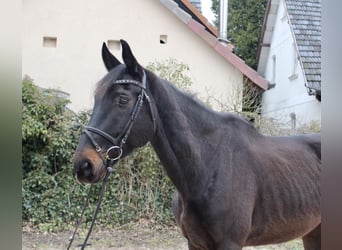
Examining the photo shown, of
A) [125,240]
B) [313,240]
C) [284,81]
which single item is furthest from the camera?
[284,81]

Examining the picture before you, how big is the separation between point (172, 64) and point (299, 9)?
20.4 ft

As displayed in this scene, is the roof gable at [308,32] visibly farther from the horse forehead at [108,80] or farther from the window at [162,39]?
the horse forehead at [108,80]

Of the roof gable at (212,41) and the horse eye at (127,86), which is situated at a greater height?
the roof gable at (212,41)

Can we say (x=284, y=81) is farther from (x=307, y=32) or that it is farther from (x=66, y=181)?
(x=66, y=181)

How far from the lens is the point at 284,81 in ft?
37.9

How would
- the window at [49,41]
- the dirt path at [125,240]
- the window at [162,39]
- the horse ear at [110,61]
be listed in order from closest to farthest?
the horse ear at [110,61] → the dirt path at [125,240] → the window at [49,41] → the window at [162,39]

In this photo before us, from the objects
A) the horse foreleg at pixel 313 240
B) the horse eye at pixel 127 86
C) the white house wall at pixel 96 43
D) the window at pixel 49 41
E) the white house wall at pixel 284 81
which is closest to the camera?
the horse eye at pixel 127 86

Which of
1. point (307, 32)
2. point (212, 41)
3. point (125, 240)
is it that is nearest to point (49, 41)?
point (212, 41)

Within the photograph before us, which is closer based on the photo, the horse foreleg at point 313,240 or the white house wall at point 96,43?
the horse foreleg at point 313,240

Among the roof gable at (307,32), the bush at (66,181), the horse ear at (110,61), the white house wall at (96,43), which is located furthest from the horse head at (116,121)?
the roof gable at (307,32)

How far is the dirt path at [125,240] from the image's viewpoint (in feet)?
16.3

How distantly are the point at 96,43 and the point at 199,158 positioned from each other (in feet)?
21.6

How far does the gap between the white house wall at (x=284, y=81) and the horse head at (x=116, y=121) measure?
7.69m

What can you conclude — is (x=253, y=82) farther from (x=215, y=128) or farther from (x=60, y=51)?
(x=215, y=128)
